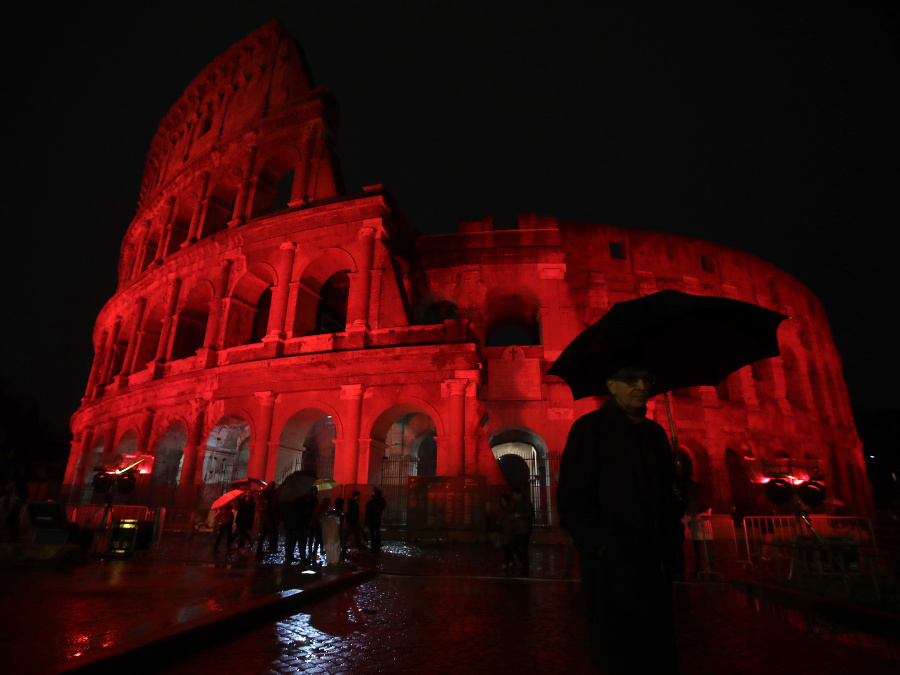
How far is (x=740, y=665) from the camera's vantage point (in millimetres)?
3588

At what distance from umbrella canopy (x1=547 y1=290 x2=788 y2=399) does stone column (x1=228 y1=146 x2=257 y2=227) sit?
1882cm

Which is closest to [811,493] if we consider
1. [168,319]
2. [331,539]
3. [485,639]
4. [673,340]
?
[673,340]

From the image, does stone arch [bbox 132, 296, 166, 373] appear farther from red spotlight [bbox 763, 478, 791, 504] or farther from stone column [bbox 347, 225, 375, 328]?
red spotlight [bbox 763, 478, 791, 504]

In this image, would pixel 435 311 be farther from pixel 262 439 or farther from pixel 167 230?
pixel 167 230

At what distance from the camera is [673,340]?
4.32 m

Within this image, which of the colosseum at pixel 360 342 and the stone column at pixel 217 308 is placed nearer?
the colosseum at pixel 360 342

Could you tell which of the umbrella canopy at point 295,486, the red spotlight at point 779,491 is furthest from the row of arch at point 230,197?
the red spotlight at point 779,491

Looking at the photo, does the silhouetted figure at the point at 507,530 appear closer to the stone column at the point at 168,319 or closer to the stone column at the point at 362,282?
the stone column at the point at 362,282

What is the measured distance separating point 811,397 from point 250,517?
2458cm

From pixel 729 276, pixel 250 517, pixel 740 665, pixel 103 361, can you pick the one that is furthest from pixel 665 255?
pixel 103 361

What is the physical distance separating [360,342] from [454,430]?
3992mm

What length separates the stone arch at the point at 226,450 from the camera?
17047mm

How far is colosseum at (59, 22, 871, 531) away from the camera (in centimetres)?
1505

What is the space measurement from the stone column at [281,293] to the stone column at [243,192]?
3.28 metres
